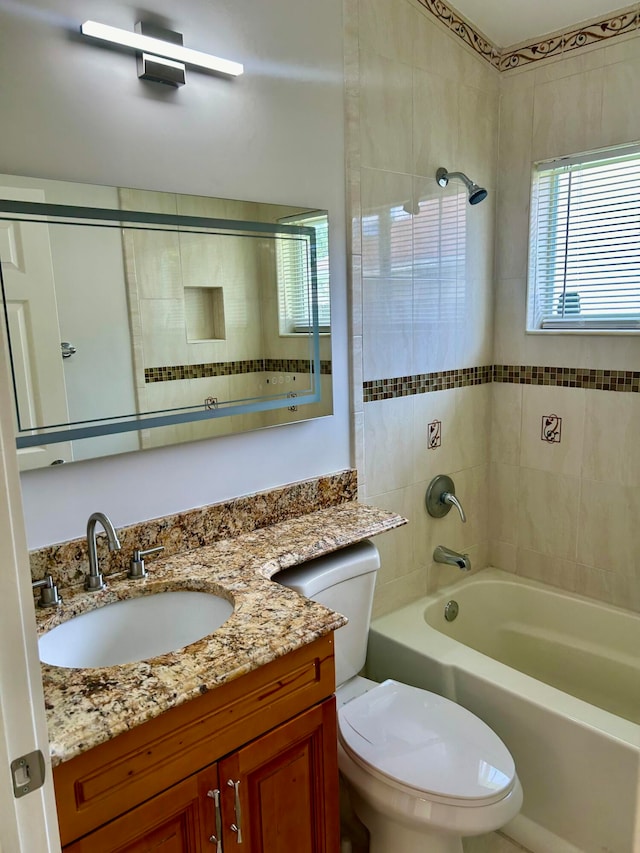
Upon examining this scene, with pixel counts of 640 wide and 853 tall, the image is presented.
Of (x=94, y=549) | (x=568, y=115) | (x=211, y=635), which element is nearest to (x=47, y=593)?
(x=94, y=549)

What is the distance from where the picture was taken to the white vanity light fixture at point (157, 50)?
1386mm

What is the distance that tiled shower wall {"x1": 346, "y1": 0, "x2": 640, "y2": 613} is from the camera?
2139mm

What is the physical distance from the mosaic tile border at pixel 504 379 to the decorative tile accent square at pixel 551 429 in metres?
0.14

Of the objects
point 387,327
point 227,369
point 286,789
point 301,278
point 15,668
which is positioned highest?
point 301,278

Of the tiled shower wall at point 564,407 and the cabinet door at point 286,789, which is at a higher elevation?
the tiled shower wall at point 564,407

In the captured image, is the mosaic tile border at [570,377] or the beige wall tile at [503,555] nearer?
the mosaic tile border at [570,377]

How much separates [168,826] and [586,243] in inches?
93.4

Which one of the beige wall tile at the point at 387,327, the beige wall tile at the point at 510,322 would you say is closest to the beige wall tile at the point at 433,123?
the beige wall tile at the point at 387,327

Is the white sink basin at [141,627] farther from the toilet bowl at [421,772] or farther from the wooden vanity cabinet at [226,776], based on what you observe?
the toilet bowl at [421,772]

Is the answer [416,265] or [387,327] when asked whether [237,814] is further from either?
[416,265]

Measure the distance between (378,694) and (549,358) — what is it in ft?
4.98

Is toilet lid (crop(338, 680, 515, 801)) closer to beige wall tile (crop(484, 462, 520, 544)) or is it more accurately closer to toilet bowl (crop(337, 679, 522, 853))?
toilet bowl (crop(337, 679, 522, 853))

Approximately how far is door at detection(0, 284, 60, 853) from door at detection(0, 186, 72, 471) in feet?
2.42

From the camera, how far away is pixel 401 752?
160 centimetres
